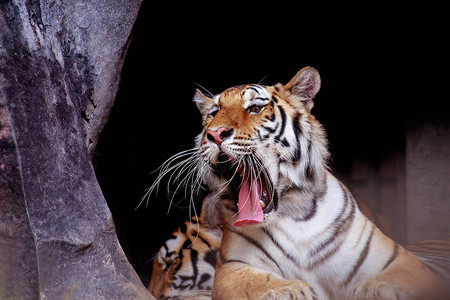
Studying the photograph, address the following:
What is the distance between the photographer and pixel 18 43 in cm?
196

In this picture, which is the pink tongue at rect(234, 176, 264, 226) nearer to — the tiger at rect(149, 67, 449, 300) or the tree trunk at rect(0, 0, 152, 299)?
the tiger at rect(149, 67, 449, 300)

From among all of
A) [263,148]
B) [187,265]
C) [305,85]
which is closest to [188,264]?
[187,265]

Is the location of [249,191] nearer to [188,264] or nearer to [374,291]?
[374,291]

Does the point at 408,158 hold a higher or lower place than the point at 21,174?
lower

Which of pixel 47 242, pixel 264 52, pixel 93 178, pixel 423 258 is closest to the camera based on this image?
pixel 47 242

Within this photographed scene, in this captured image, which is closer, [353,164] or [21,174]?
[21,174]

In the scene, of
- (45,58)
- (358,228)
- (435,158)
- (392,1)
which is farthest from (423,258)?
(45,58)

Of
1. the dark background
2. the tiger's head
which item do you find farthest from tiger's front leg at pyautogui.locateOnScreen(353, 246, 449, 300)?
the dark background

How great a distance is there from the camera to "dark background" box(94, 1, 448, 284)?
3.37m

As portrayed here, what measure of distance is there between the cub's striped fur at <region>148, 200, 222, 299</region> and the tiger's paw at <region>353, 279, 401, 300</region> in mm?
1061

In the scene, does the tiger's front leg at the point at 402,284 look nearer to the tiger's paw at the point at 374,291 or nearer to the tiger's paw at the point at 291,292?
the tiger's paw at the point at 374,291

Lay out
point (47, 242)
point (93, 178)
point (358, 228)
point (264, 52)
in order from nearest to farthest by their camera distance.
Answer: point (47, 242) < point (93, 178) < point (358, 228) < point (264, 52)

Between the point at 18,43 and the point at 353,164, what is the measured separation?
110 inches

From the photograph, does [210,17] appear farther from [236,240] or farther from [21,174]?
[21,174]
